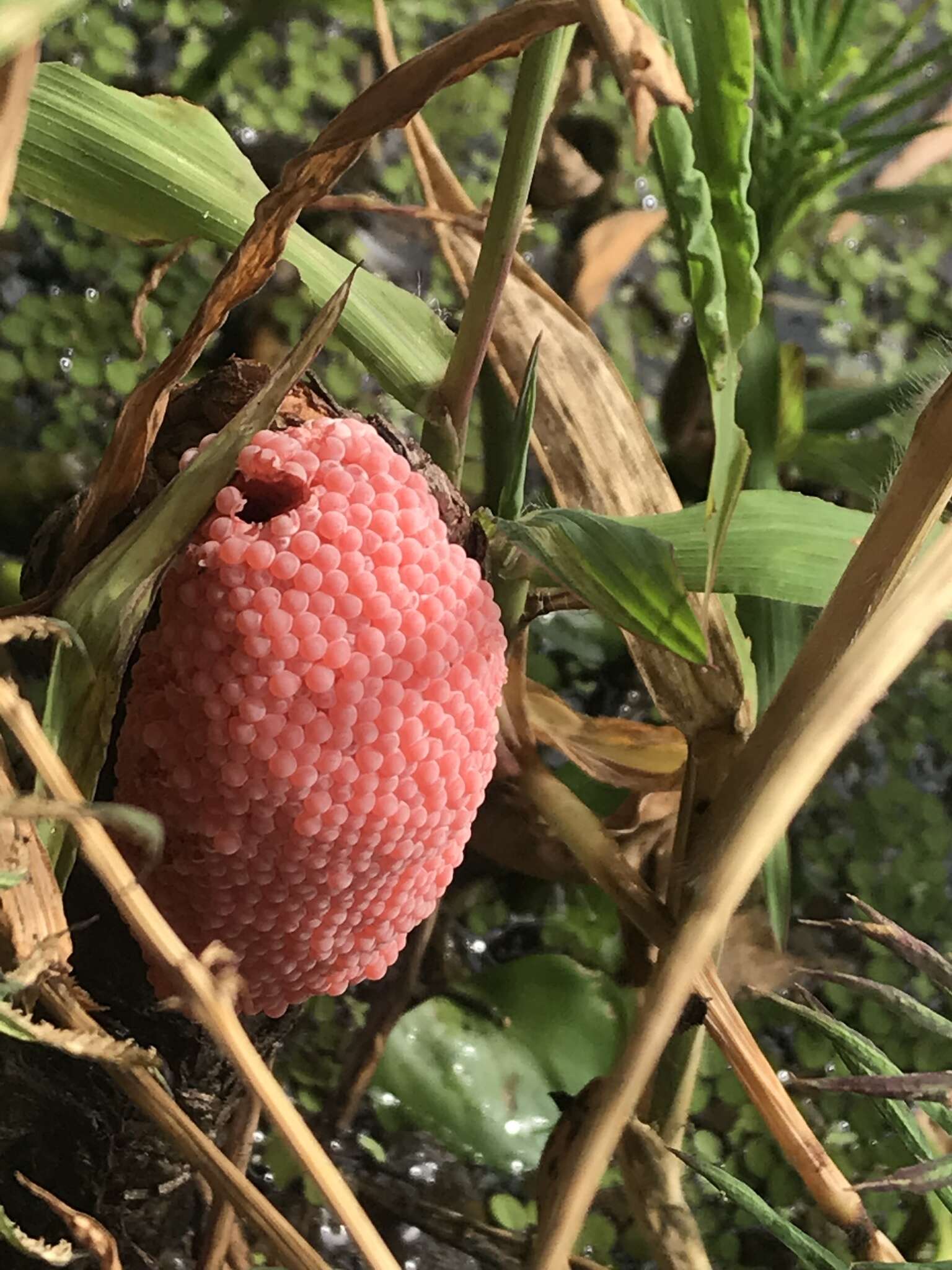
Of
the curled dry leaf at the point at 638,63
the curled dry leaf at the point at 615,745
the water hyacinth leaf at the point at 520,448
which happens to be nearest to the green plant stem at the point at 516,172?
the water hyacinth leaf at the point at 520,448

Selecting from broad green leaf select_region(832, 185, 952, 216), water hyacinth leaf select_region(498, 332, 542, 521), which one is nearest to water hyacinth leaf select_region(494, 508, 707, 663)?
water hyacinth leaf select_region(498, 332, 542, 521)

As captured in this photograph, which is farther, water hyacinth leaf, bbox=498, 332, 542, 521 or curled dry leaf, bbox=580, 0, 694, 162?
water hyacinth leaf, bbox=498, 332, 542, 521

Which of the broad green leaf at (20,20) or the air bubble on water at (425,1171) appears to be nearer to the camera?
the broad green leaf at (20,20)

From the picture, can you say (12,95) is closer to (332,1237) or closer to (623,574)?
(623,574)

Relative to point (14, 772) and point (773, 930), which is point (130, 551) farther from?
point (773, 930)

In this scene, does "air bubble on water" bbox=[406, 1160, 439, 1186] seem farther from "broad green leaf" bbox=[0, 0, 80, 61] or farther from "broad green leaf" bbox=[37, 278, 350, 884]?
"broad green leaf" bbox=[0, 0, 80, 61]

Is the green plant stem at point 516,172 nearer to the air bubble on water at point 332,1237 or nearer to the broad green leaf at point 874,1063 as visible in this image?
the broad green leaf at point 874,1063

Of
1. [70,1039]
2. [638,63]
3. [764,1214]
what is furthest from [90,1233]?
[638,63]

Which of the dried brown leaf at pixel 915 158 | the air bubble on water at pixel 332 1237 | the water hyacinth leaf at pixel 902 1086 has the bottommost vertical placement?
the air bubble on water at pixel 332 1237
